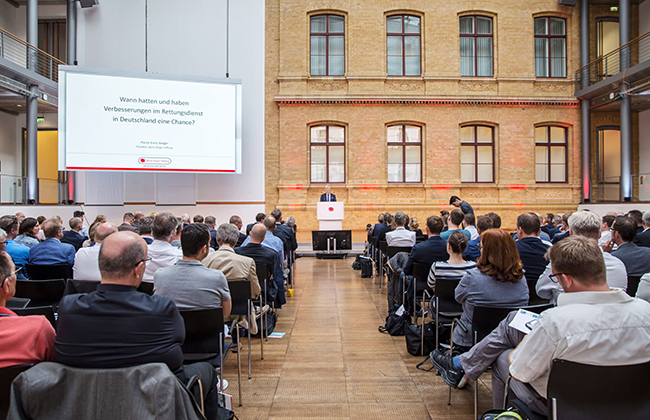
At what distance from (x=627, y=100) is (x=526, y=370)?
13.2m

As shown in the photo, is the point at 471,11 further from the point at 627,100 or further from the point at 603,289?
the point at 603,289

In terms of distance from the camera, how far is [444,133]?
1327 centimetres

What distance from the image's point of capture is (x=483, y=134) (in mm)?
13555

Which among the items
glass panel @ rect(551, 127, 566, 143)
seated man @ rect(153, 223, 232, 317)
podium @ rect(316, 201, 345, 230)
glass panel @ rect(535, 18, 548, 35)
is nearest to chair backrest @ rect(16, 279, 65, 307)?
seated man @ rect(153, 223, 232, 317)

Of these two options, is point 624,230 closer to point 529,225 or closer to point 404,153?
point 529,225

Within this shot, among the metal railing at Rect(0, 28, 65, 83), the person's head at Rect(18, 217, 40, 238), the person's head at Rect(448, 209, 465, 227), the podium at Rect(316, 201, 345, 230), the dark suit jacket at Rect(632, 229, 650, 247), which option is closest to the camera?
the dark suit jacket at Rect(632, 229, 650, 247)

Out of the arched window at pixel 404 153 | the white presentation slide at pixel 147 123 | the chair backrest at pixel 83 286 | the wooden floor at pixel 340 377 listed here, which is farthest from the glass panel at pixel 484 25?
the chair backrest at pixel 83 286

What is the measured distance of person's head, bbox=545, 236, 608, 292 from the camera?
174cm

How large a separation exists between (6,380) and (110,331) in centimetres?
47

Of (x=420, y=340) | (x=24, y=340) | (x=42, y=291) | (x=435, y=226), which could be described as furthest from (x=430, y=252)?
(x=42, y=291)

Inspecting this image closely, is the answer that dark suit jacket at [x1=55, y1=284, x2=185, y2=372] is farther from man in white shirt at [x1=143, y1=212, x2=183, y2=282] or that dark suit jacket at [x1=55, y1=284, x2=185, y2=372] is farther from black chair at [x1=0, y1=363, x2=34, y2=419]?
man in white shirt at [x1=143, y1=212, x2=183, y2=282]

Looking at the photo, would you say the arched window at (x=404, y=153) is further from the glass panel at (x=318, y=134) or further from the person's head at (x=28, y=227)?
the person's head at (x=28, y=227)

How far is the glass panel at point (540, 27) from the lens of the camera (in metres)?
13.5

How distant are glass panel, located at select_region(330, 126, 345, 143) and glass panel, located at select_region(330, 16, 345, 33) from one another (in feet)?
10.4
